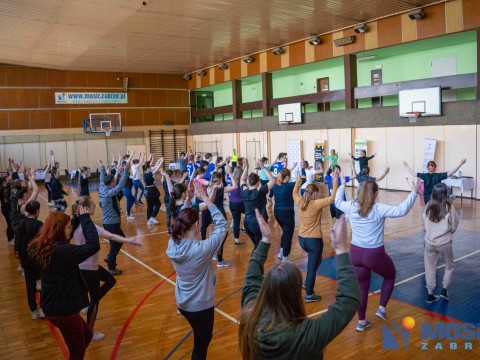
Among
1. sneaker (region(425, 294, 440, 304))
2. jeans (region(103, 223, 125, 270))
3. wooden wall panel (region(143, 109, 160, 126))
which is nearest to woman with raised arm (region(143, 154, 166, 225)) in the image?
jeans (region(103, 223, 125, 270))

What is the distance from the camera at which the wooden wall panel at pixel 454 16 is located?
15.3 metres

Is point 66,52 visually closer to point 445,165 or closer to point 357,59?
point 357,59

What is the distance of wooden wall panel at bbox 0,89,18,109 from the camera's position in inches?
1062

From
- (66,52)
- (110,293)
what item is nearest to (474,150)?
(110,293)

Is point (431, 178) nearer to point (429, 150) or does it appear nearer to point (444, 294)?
point (444, 294)

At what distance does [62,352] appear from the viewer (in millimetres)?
5359

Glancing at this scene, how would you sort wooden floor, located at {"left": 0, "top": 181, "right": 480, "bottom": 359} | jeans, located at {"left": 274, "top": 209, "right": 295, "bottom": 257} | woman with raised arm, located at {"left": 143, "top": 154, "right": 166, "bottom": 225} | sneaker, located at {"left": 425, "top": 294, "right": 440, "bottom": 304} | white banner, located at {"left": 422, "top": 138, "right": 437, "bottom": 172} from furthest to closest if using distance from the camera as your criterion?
white banner, located at {"left": 422, "top": 138, "right": 437, "bottom": 172}
woman with raised arm, located at {"left": 143, "top": 154, "right": 166, "bottom": 225}
jeans, located at {"left": 274, "top": 209, "right": 295, "bottom": 257}
sneaker, located at {"left": 425, "top": 294, "right": 440, "bottom": 304}
wooden floor, located at {"left": 0, "top": 181, "right": 480, "bottom": 359}

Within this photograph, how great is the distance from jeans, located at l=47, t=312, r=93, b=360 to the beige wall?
15337 millimetres

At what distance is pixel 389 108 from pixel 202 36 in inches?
352

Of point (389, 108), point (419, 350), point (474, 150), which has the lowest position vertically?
point (419, 350)

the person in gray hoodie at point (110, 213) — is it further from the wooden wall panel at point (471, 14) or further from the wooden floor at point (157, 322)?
the wooden wall panel at point (471, 14)

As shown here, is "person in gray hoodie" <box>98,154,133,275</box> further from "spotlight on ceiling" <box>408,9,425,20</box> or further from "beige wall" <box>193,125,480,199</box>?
"spotlight on ceiling" <box>408,9,425,20</box>

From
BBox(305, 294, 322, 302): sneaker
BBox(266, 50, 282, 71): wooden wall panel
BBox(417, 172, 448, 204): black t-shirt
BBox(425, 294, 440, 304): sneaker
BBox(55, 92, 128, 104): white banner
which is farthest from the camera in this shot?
BBox(55, 92, 128, 104): white banner

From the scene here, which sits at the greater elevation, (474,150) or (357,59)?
(357,59)
